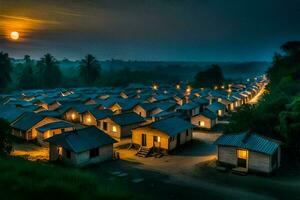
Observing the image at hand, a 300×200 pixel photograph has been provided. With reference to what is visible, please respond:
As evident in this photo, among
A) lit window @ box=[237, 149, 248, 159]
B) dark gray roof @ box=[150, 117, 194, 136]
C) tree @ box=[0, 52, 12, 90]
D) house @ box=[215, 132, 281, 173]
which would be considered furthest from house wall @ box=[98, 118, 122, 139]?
tree @ box=[0, 52, 12, 90]

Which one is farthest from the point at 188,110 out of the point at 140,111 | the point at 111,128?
the point at 111,128

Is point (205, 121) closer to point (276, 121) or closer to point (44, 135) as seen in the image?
point (276, 121)

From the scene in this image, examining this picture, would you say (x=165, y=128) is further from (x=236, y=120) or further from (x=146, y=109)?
(x=146, y=109)

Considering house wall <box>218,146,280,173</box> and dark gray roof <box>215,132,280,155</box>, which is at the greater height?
dark gray roof <box>215,132,280,155</box>

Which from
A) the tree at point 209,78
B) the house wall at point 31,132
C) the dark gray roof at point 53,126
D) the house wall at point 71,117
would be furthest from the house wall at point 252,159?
the tree at point 209,78

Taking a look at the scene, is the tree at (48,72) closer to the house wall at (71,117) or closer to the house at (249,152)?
the house wall at (71,117)

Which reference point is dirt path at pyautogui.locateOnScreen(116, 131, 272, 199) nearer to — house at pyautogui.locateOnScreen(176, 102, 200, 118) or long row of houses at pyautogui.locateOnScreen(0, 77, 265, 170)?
long row of houses at pyautogui.locateOnScreen(0, 77, 265, 170)
